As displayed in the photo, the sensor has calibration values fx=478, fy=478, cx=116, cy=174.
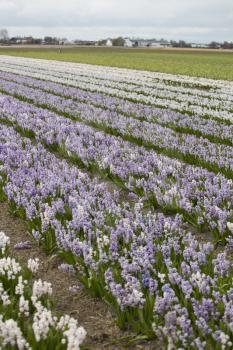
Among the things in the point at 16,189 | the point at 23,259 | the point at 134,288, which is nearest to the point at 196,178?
the point at 16,189

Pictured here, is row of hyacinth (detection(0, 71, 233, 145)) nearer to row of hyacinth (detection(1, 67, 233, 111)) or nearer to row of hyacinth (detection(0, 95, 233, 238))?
row of hyacinth (detection(1, 67, 233, 111))

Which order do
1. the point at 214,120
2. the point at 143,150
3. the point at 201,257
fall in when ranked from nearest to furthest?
the point at 201,257 < the point at 143,150 < the point at 214,120

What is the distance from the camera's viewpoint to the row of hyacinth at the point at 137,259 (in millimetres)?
4164

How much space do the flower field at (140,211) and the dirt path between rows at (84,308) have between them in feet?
0.41

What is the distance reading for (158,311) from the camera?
4309 millimetres

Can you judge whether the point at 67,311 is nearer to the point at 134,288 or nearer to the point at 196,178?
the point at 134,288

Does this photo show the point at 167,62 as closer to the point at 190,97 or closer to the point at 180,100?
the point at 190,97

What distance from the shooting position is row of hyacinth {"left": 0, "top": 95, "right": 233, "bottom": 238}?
6928 millimetres

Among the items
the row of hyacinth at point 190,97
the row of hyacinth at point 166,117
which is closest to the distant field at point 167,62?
the row of hyacinth at point 190,97

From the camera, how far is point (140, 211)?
692 cm

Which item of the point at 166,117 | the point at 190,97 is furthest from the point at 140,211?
the point at 190,97

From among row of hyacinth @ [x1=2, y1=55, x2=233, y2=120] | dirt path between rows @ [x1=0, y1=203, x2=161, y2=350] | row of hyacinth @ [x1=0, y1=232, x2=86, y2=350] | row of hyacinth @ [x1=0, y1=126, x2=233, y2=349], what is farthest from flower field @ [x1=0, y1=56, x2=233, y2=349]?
row of hyacinth @ [x1=2, y1=55, x2=233, y2=120]

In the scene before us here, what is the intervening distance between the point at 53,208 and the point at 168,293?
3004 millimetres

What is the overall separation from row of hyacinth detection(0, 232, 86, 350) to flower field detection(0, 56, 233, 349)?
576mm
